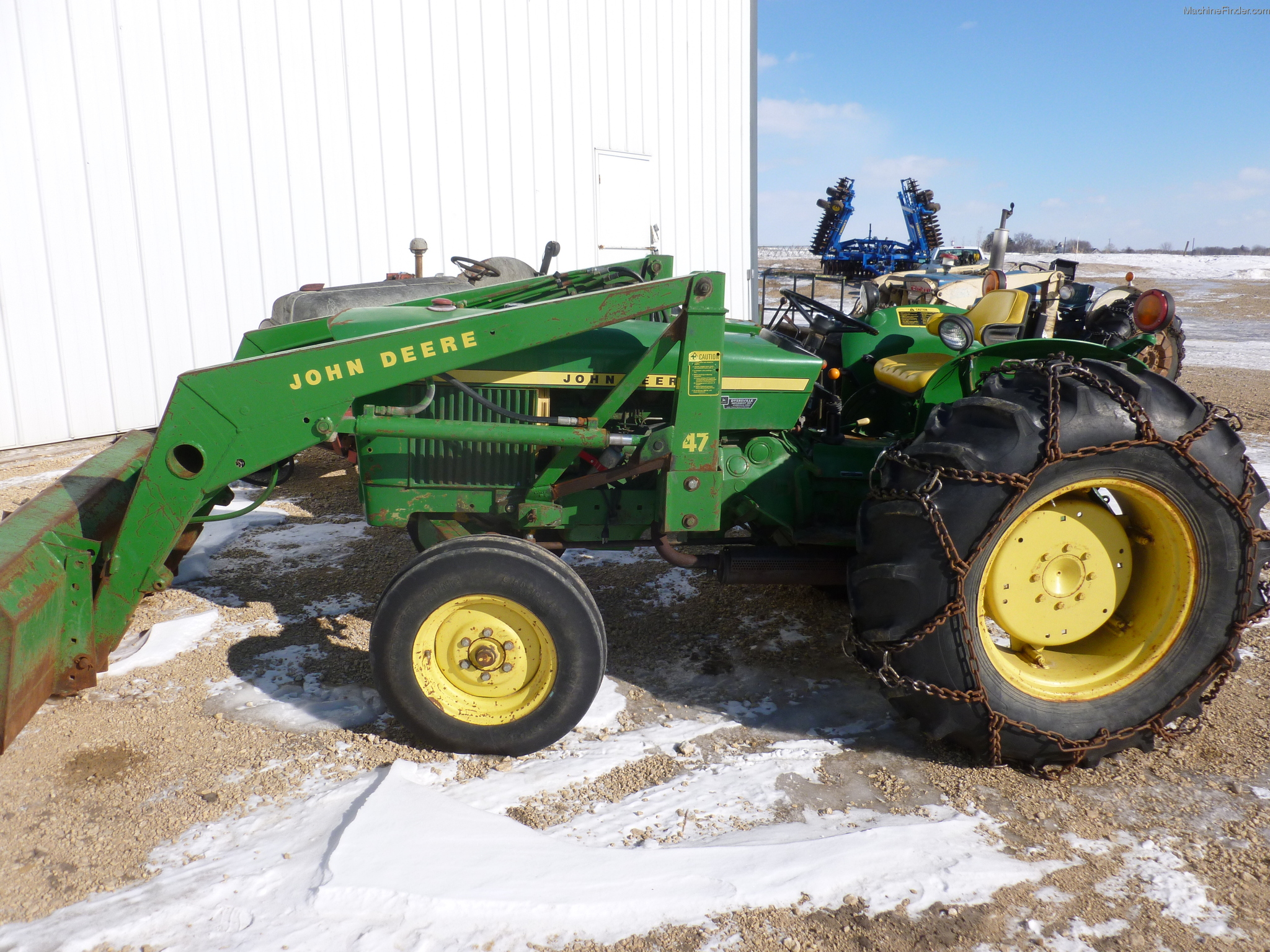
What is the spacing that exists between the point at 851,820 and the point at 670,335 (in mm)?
1502

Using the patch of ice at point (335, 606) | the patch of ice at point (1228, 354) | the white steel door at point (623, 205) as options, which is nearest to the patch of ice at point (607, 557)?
the patch of ice at point (335, 606)

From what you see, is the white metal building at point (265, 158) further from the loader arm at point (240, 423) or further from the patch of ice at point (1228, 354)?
the patch of ice at point (1228, 354)

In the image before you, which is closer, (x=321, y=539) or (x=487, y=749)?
(x=487, y=749)

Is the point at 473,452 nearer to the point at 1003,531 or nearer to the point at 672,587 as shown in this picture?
the point at 672,587

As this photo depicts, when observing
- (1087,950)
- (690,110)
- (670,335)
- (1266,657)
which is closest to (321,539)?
(670,335)

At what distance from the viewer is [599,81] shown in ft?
29.4

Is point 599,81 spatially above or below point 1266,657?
above

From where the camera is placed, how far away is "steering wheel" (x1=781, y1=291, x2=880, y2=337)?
11.5 feet

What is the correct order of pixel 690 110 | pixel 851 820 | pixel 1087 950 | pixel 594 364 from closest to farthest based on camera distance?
pixel 1087 950
pixel 851 820
pixel 594 364
pixel 690 110

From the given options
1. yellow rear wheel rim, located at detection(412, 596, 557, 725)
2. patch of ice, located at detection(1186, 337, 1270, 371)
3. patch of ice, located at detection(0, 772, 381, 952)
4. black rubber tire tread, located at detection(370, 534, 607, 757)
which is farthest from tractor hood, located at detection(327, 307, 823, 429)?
patch of ice, located at detection(1186, 337, 1270, 371)

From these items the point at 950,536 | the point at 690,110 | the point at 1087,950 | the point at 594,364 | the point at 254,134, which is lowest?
the point at 1087,950

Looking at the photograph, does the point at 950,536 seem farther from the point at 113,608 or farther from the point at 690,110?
the point at 690,110

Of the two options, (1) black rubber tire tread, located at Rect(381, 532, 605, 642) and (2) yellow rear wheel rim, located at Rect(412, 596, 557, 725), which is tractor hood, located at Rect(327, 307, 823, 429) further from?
(2) yellow rear wheel rim, located at Rect(412, 596, 557, 725)

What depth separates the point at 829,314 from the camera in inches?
141
